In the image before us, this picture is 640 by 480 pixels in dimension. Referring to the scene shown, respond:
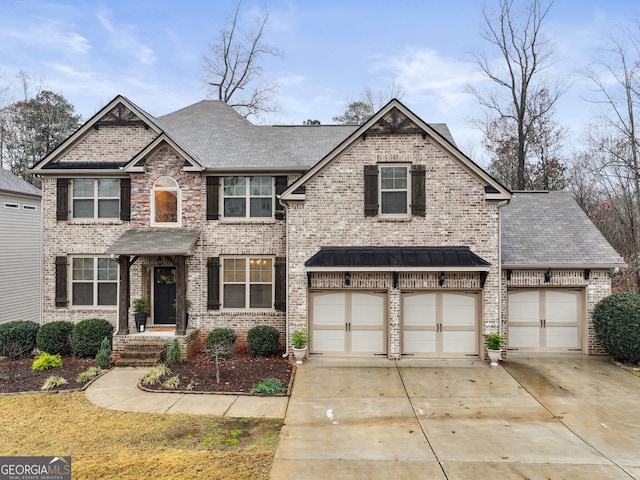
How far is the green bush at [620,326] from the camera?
1026cm

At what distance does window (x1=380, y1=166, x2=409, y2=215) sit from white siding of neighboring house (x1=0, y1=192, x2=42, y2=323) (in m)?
14.7

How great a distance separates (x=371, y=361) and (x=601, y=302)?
7383mm

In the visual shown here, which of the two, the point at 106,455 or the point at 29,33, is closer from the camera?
the point at 106,455

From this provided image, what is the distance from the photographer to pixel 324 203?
1132 cm

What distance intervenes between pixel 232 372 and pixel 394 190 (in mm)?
7241

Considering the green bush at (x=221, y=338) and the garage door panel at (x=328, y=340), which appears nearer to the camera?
the garage door panel at (x=328, y=340)

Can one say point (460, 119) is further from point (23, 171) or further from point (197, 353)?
point (23, 171)

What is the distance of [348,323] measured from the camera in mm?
11273

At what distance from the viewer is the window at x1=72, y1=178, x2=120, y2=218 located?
43.1 ft

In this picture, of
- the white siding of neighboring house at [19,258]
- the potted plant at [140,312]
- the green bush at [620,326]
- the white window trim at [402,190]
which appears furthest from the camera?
the white siding of neighboring house at [19,258]

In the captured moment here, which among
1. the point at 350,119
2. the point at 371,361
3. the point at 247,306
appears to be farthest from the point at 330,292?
the point at 350,119

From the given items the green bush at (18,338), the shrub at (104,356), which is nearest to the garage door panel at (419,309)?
the shrub at (104,356)

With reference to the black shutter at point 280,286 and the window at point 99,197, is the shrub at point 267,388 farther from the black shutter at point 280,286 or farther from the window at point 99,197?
the window at point 99,197

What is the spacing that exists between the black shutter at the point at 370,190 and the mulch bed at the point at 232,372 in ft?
17.3
